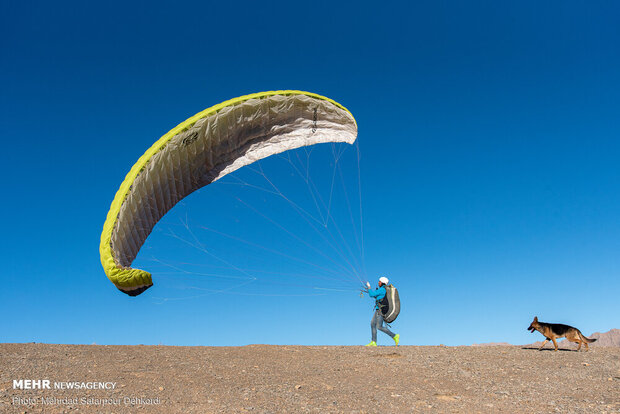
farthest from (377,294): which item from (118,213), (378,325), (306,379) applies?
(118,213)

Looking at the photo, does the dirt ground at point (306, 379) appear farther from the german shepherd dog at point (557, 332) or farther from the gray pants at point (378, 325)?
the gray pants at point (378, 325)

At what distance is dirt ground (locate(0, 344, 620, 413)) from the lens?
8.06 meters

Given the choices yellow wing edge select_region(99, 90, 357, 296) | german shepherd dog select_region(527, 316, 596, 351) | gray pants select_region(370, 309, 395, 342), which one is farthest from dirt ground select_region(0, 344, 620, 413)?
yellow wing edge select_region(99, 90, 357, 296)

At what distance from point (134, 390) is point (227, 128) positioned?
21.7 ft

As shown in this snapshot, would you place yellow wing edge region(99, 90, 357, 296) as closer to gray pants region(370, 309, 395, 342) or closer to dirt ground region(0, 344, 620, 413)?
dirt ground region(0, 344, 620, 413)

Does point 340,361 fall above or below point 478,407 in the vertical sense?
above

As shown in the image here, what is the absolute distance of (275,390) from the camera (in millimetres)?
8891

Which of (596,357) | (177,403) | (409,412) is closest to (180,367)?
(177,403)

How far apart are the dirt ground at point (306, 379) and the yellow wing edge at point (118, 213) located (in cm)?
190

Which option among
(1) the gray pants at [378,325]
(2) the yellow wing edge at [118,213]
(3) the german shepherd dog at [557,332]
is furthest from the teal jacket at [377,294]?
(2) the yellow wing edge at [118,213]

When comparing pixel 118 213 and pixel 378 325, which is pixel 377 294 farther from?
pixel 118 213

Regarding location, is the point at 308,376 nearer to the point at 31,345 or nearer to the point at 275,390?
the point at 275,390

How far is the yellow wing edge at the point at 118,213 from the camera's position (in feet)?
33.1

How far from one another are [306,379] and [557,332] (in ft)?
28.4
